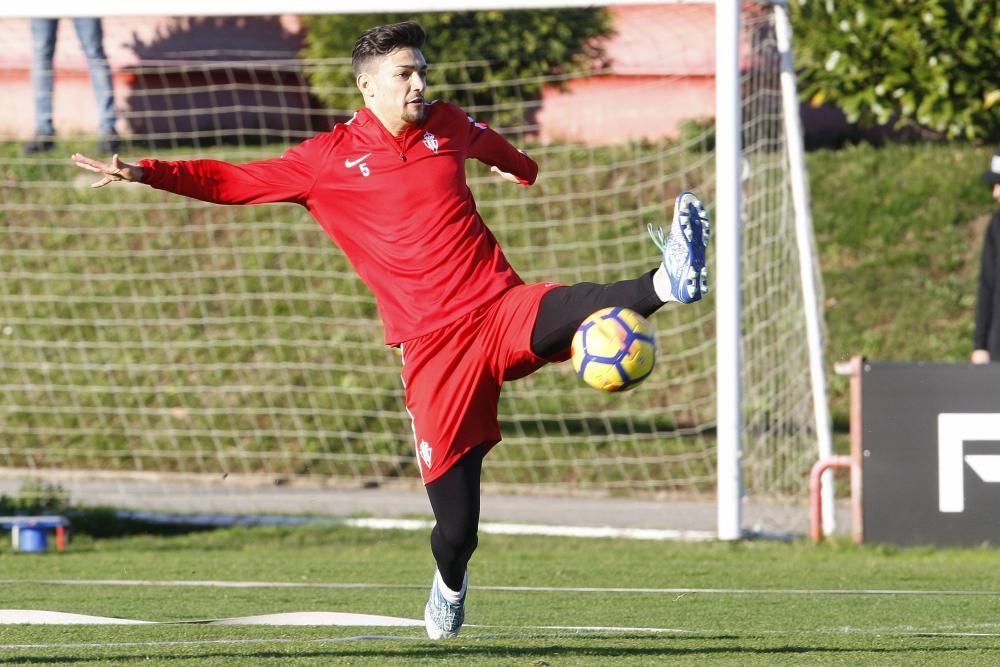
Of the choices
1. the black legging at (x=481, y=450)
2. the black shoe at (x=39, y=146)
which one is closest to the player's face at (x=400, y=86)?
the black legging at (x=481, y=450)

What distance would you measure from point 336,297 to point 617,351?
314 inches

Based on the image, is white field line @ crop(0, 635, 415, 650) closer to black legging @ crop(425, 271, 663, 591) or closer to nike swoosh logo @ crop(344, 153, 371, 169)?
black legging @ crop(425, 271, 663, 591)

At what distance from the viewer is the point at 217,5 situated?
10.9 m

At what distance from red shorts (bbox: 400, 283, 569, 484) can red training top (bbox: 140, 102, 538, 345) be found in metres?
0.06

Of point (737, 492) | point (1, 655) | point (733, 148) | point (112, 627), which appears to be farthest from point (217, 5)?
point (1, 655)

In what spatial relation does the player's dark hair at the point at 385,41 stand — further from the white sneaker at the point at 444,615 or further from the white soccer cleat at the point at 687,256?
the white sneaker at the point at 444,615

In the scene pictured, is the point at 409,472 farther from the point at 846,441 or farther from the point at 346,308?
the point at 846,441

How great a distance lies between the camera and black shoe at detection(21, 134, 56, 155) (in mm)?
16219

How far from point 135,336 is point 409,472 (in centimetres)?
392

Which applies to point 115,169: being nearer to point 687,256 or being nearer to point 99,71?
point 687,256

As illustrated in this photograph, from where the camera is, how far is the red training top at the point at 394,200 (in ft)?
19.7

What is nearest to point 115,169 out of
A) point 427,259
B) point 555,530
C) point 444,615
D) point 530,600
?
point 427,259

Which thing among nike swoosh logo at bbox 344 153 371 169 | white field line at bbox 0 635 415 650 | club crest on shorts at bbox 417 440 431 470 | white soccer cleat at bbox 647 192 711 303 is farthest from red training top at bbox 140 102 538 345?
white field line at bbox 0 635 415 650

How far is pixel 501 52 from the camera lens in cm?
1538
